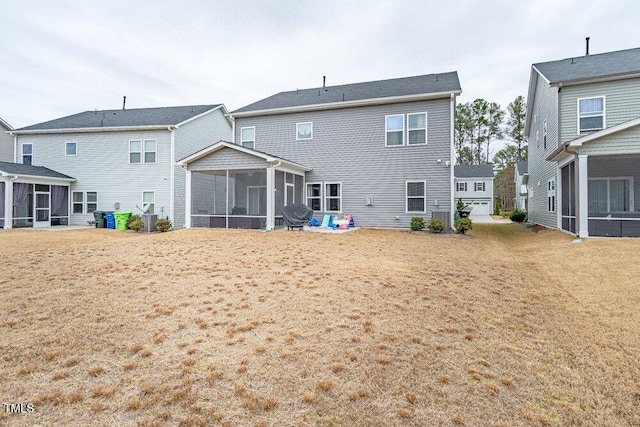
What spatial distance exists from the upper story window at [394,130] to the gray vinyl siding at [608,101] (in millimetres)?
6170

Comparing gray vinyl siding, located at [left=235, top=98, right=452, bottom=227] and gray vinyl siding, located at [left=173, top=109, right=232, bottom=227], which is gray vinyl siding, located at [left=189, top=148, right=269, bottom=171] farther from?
gray vinyl siding, located at [left=173, top=109, right=232, bottom=227]

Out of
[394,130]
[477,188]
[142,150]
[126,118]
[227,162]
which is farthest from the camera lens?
[477,188]

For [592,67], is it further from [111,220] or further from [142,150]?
[111,220]

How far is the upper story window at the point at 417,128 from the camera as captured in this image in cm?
1501

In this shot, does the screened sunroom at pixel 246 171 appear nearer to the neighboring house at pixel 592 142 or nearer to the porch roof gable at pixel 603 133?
the porch roof gable at pixel 603 133

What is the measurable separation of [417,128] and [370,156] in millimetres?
2356

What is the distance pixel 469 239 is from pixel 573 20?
43.6ft

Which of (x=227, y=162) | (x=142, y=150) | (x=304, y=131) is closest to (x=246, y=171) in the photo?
(x=227, y=162)

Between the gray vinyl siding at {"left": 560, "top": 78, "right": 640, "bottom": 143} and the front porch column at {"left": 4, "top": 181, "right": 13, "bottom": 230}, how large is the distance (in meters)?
24.6

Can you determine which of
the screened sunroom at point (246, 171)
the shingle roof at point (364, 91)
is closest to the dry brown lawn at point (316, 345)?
the screened sunroom at point (246, 171)

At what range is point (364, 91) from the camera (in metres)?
17.3

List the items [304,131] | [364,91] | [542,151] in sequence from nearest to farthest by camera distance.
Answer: [304,131] → [364,91] → [542,151]

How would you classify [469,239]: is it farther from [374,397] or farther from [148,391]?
[148,391]

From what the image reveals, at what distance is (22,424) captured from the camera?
2.25 metres
